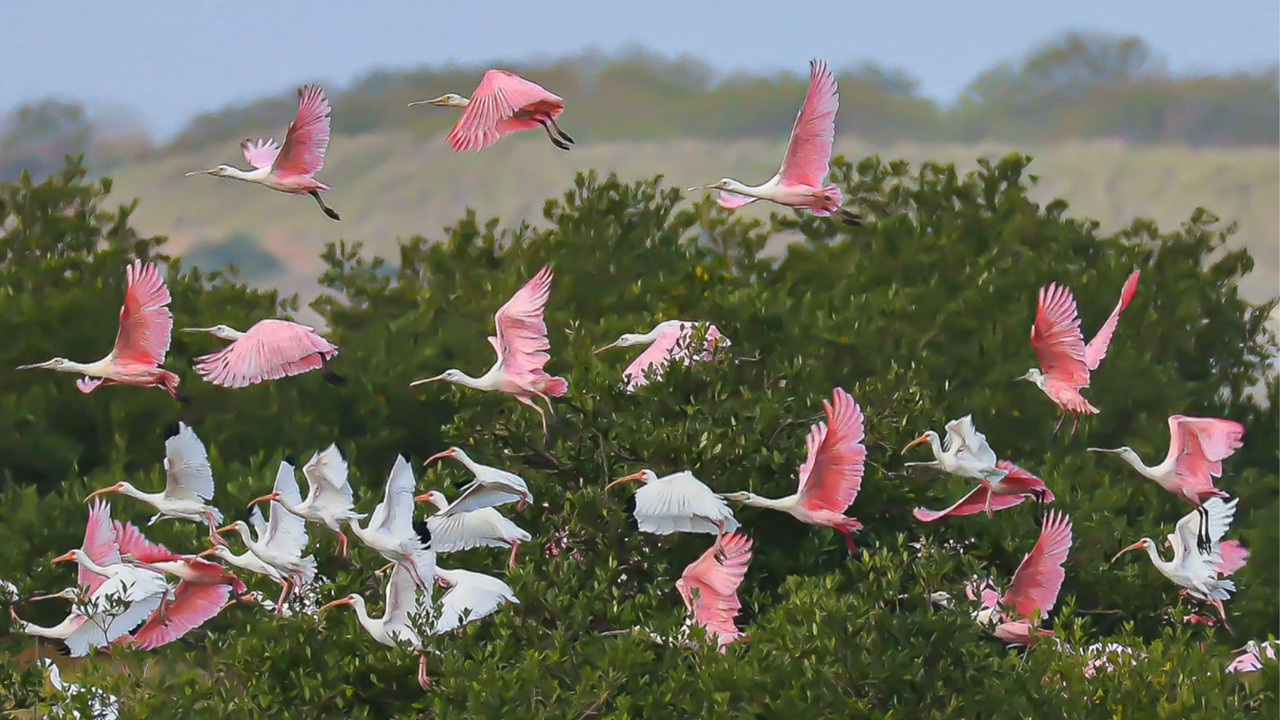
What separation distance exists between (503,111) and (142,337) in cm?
346

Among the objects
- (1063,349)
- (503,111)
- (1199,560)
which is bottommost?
(1199,560)

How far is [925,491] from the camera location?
13453mm

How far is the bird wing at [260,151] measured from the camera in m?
16.9

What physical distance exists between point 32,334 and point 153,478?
804 centimetres

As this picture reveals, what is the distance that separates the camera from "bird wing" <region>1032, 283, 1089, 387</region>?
1362 centimetres

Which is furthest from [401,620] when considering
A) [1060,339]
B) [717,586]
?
[1060,339]

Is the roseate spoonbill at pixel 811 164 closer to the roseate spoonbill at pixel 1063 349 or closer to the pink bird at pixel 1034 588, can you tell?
the roseate spoonbill at pixel 1063 349

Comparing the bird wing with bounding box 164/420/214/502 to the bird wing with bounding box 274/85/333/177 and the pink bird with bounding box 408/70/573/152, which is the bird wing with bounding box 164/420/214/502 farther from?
the pink bird with bounding box 408/70/573/152

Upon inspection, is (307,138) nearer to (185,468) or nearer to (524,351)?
(524,351)

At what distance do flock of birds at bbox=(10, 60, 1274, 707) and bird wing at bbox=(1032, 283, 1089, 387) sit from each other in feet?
0.04

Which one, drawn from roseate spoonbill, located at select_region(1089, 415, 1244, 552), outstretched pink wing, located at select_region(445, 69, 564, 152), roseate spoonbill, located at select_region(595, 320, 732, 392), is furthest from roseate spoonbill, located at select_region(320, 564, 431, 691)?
roseate spoonbill, located at select_region(1089, 415, 1244, 552)

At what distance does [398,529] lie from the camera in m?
11.1

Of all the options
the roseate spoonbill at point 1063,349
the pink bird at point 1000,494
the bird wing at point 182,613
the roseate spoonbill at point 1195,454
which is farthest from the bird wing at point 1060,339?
the bird wing at point 182,613

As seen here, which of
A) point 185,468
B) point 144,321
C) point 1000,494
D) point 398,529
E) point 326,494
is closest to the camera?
point 398,529
